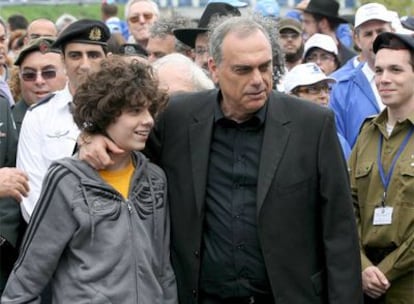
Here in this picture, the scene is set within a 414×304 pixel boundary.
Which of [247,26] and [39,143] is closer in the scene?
[247,26]

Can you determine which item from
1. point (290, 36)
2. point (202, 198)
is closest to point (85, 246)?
point (202, 198)

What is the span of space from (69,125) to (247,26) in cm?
172

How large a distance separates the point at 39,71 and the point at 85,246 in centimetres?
337

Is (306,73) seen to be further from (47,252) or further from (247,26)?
(47,252)

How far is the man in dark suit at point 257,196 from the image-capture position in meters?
5.24

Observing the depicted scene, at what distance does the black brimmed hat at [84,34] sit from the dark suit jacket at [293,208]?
1980mm

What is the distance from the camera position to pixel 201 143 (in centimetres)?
542

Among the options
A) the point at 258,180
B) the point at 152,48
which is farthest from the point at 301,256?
the point at 152,48

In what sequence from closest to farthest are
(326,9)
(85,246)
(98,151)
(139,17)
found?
(85,246) → (98,151) → (326,9) → (139,17)

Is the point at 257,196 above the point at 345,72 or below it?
above

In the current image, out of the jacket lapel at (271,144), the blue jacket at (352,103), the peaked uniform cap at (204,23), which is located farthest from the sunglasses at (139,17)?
the jacket lapel at (271,144)

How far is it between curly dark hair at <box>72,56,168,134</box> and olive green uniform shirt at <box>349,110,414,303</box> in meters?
1.56

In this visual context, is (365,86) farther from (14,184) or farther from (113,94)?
(113,94)

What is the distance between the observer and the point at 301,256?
209 inches
